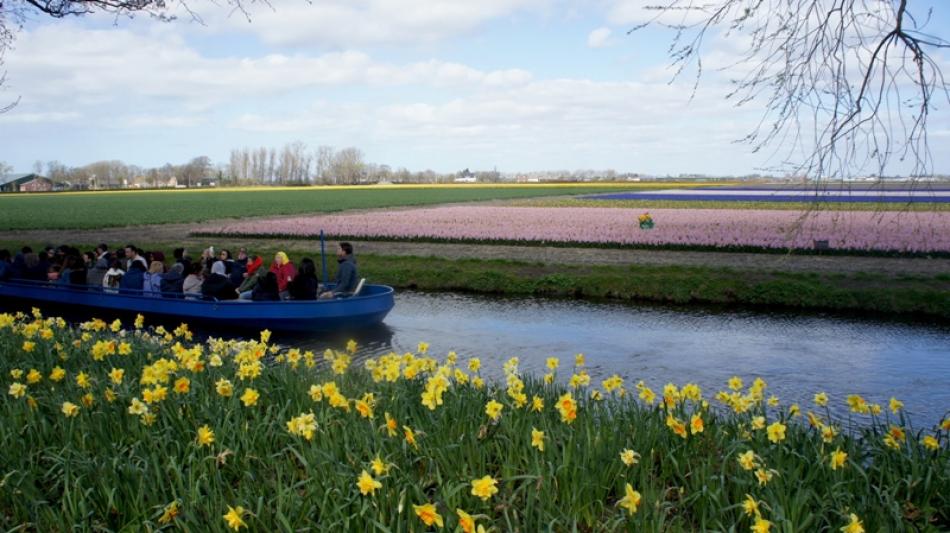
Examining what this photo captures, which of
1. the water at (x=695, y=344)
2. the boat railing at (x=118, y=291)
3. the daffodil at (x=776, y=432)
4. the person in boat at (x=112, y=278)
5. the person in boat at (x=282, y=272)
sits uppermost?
the daffodil at (x=776, y=432)

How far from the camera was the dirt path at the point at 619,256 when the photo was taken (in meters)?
22.3

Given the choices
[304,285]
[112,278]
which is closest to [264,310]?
[304,285]

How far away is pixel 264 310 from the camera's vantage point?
15695mm

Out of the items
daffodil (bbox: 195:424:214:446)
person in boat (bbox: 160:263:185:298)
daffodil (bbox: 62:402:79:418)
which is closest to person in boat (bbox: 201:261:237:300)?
person in boat (bbox: 160:263:185:298)

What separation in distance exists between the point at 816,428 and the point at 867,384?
6908 mm

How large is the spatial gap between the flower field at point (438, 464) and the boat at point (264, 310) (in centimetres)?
839

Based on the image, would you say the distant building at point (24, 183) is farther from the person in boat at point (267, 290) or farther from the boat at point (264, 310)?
the person in boat at point (267, 290)

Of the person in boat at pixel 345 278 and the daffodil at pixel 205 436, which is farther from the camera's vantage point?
the person in boat at pixel 345 278

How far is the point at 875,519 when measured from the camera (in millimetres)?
4703

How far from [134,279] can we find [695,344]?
12.0m

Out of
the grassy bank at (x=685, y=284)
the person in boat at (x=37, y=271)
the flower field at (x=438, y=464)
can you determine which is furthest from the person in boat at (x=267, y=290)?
the flower field at (x=438, y=464)

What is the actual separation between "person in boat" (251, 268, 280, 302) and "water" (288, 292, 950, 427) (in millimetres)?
936

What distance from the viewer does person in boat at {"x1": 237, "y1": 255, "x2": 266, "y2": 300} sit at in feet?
55.6

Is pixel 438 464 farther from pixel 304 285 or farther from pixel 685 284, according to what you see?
pixel 685 284
